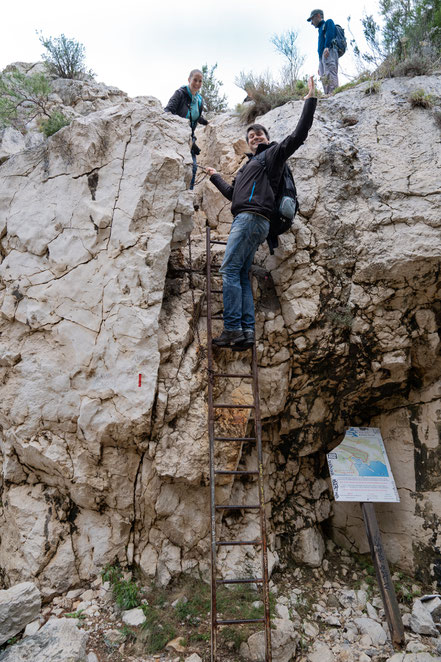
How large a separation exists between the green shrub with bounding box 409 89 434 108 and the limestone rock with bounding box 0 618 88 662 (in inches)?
269

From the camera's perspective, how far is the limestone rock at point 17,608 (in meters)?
3.79

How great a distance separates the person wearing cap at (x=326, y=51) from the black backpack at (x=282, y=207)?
3.42 m

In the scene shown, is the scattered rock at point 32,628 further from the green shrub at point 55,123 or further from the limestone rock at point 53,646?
the green shrub at point 55,123

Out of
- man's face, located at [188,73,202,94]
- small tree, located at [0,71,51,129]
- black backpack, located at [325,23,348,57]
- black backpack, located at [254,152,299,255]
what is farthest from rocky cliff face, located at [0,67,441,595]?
black backpack, located at [325,23,348,57]

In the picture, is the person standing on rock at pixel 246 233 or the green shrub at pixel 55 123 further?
the green shrub at pixel 55 123

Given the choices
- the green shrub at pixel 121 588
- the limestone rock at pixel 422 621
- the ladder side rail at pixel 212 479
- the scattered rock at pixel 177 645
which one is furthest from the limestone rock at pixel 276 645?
the limestone rock at pixel 422 621

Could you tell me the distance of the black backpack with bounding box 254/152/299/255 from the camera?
192 inches

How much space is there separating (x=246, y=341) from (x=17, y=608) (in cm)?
306

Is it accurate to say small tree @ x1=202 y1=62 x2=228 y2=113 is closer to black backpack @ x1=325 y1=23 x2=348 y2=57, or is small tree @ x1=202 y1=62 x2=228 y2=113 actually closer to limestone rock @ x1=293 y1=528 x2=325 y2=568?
black backpack @ x1=325 y1=23 x2=348 y2=57

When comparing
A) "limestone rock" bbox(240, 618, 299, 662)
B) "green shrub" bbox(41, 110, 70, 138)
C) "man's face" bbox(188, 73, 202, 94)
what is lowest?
"limestone rock" bbox(240, 618, 299, 662)

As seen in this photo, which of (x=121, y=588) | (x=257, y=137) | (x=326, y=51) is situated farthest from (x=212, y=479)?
(x=326, y=51)

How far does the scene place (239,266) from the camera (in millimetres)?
4785

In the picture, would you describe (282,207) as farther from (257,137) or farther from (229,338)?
Result: (229,338)

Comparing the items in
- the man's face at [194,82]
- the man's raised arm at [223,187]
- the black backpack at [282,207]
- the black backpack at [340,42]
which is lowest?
the black backpack at [282,207]
